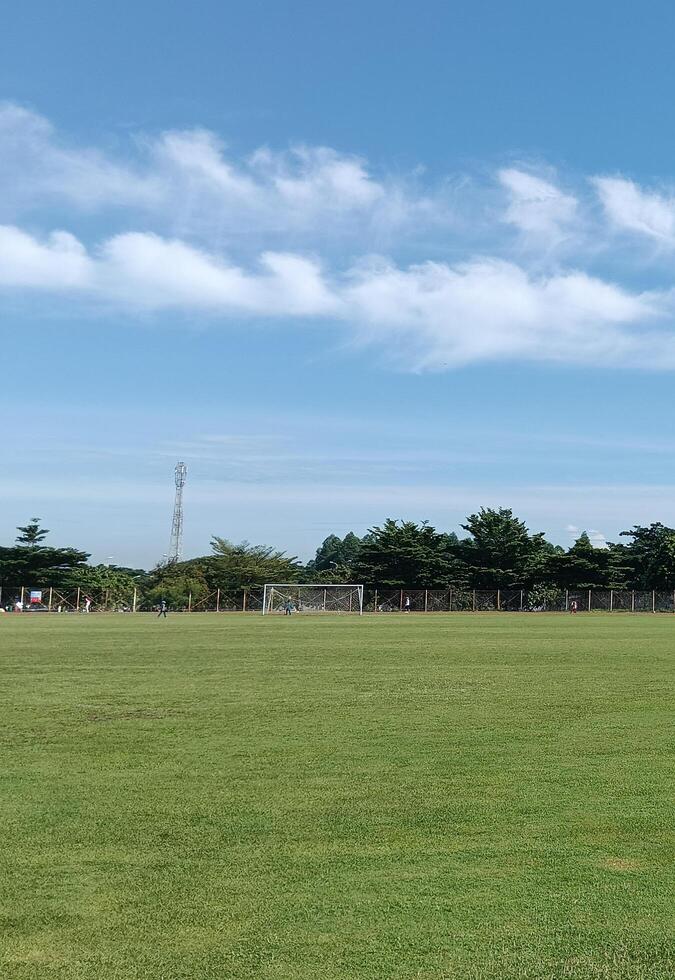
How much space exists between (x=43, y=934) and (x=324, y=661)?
1403 centimetres

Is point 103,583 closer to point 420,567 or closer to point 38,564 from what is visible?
point 38,564

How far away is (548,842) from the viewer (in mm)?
5184

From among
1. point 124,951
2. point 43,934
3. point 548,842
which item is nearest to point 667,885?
point 548,842

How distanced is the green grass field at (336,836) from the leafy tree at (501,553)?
6034 cm

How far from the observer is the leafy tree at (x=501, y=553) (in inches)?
2795

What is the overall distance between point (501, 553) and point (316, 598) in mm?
18384

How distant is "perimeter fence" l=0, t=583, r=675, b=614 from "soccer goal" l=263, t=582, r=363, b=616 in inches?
91.7

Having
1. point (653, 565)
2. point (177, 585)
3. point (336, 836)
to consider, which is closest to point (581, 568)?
point (653, 565)

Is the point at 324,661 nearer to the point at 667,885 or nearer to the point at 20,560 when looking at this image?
the point at 667,885

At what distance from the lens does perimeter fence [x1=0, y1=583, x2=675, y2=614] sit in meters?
64.8

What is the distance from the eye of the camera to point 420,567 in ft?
235

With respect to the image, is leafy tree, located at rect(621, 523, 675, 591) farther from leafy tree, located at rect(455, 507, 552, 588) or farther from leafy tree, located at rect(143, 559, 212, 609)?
leafy tree, located at rect(143, 559, 212, 609)

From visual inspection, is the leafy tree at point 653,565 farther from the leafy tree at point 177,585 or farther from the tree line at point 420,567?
the leafy tree at point 177,585

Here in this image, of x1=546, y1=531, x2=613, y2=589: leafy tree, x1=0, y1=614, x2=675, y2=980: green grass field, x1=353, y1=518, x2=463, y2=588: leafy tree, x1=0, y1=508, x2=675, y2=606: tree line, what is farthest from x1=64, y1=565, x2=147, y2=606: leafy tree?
x1=0, y1=614, x2=675, y2=980: green grass field
